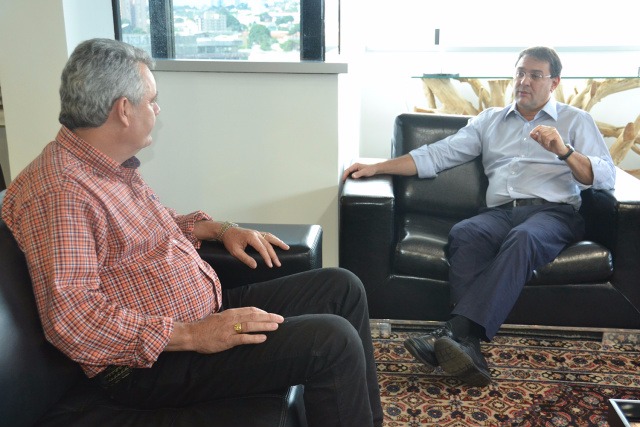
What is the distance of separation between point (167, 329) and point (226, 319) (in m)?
0.13

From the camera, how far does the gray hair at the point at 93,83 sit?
59.1 inches

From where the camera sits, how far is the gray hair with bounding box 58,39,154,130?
1501 millimetres

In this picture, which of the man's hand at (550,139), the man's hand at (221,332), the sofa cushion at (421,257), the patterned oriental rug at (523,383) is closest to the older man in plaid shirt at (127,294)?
the man's hand at (221,332)

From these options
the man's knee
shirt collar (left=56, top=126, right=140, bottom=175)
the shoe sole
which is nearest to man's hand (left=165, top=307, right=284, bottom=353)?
the man's knee

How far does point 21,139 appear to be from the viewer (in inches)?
103

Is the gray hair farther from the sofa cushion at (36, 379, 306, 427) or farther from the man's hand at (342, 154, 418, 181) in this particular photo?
the man's hand at (342, 154, 418, 181)

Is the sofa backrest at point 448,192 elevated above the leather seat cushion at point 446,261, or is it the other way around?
the sofa backrest at point 448,192

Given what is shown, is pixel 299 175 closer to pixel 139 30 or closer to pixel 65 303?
pixel 139 30

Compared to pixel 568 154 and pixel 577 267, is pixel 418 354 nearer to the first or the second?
pixel 577 267

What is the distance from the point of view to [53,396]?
57.2 inches

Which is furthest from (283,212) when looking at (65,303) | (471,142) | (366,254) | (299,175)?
(65,303)

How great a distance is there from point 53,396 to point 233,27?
5.40 feet

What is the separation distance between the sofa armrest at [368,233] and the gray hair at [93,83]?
3.65 ft

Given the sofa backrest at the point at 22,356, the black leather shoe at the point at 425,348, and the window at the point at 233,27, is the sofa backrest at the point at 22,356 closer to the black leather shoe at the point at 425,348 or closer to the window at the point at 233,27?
the black leather shoe at the point at 425,348
